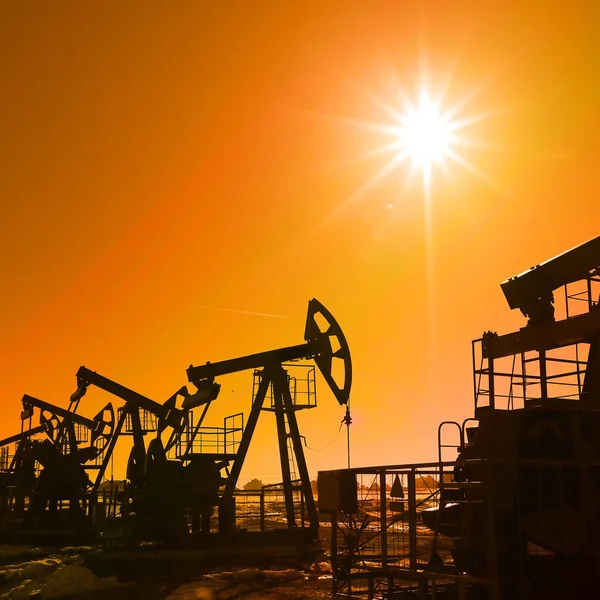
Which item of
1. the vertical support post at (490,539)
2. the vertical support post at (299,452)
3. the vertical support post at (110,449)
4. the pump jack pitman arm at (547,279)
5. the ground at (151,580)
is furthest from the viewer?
the vertical support post at (110,449)

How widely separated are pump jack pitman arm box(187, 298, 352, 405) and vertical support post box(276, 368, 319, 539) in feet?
1.38

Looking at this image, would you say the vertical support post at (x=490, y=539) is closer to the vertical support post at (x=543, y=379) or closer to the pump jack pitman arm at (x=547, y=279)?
the vertical support post at (x=543, y=379)

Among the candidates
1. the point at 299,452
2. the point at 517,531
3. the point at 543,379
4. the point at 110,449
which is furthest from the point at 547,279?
the point at 110,449

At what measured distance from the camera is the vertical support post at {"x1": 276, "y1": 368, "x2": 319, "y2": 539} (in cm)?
1504

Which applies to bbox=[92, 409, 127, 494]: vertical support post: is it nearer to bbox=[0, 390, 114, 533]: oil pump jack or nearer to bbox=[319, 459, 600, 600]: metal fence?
bbox=[0, 390, 114, 533]: oil pump jack

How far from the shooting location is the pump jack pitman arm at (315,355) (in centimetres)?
1448

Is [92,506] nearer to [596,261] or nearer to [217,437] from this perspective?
[217,437]

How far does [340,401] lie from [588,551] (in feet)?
23.8

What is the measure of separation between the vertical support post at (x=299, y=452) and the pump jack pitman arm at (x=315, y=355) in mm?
422

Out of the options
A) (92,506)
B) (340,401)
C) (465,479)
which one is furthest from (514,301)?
(92,506)

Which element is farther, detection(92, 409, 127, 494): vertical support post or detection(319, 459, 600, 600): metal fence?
detection(92, 409, 127, 494): vertical support post

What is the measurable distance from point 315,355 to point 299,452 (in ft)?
6.68

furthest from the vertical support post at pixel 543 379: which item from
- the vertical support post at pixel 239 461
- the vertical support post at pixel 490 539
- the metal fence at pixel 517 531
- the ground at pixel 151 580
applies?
the vertical support post at pixel 239 461

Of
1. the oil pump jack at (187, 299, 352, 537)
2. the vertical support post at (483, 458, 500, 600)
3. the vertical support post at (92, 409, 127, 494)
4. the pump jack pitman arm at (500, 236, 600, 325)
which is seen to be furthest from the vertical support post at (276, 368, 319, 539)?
the vertical support post at (483, 458, 500, 600)
